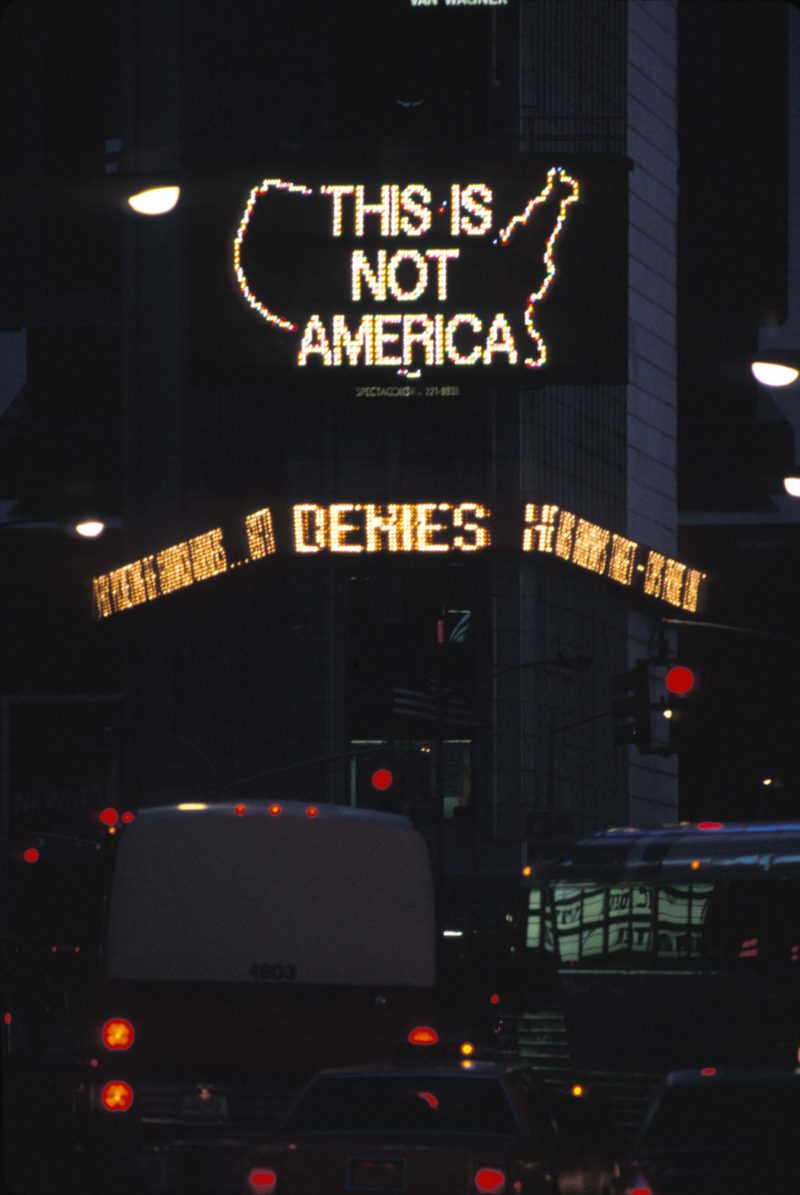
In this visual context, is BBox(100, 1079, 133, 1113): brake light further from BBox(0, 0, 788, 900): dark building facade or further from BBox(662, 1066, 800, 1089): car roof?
BBox(0, 0, 788, 900): dark building facade

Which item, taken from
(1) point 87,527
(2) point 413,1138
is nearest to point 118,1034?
(2) point 413,1138

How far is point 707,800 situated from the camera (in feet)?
339

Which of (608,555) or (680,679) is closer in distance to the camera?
(680,679)

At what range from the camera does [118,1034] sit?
75.5ft

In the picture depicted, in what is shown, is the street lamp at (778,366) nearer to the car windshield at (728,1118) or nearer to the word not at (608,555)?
the car windshield at (728,1118)

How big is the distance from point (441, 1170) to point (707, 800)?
86958 millimetres

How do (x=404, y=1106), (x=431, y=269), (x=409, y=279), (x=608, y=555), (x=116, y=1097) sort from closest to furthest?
(x=404, y=1106) → (x=116, y=1097) → (x=409, y=279) → (x=431, y=269) → (x=608, y=555)

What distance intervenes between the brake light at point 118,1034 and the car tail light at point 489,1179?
21.2 feet

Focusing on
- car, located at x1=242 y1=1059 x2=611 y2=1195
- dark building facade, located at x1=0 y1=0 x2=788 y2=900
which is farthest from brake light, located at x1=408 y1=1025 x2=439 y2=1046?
dark building facade, located at x1=0 y1=0 x2=788 y2=900

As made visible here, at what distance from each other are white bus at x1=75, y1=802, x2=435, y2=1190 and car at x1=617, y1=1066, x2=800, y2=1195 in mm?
→ 7103

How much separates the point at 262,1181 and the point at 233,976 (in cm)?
601

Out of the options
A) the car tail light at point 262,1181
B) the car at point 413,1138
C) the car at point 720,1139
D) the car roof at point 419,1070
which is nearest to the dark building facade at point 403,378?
the car roof at point 419,1070

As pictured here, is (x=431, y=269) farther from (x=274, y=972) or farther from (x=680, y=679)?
(x=274, y=972)

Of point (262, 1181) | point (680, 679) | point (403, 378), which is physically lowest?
point (262, 1181)
